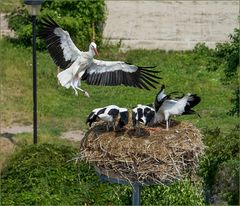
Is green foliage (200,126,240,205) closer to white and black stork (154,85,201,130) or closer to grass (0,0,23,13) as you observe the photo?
white and black stork (154,85,201,130)

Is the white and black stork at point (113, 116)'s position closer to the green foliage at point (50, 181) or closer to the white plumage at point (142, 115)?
the white plumage at point (142, 115)

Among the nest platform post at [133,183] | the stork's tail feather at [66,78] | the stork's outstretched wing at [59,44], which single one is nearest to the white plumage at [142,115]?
the nest platform post at [133,183]

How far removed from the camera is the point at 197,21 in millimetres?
26266

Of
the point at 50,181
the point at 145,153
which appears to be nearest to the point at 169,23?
the point at 50,181

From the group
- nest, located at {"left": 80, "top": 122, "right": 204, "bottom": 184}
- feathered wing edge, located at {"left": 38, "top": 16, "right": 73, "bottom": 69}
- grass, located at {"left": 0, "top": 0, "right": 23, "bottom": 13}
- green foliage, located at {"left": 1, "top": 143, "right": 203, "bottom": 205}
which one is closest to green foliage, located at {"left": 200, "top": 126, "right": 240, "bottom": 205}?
green foliage, located at {"left": 1, "top": 143, "right": 203, "bottom": 205}

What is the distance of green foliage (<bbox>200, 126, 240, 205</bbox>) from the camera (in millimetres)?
13273

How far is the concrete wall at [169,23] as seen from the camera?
25.4m

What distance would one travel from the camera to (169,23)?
1030 inches

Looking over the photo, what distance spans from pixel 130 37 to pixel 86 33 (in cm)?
180

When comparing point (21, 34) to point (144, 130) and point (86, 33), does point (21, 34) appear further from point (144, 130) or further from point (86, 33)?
point (144, 130)

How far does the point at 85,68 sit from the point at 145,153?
1.19 metres

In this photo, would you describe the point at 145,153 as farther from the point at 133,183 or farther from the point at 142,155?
the point at 133,183

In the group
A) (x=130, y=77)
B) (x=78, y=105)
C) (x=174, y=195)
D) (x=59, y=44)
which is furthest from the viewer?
(x=78, y=105)

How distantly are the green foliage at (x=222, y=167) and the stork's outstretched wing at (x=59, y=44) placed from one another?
3.54 m
